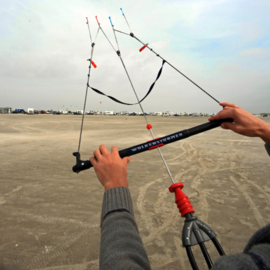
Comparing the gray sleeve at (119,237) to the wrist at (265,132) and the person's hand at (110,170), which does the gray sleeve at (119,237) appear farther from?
the wrist at (265,132)

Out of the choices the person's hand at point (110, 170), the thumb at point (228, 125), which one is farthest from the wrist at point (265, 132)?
the person's hand at point (110, 170)

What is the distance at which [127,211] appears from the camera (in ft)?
3.22

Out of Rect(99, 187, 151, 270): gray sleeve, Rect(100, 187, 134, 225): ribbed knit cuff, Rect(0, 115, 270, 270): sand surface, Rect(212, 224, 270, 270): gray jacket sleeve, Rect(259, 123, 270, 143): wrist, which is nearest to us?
Rect(212, 224, 270, 270): gray jacket sleeve

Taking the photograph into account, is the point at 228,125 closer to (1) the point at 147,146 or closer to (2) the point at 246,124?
(2) the point at 246,124

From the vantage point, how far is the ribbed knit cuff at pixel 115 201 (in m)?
0.97

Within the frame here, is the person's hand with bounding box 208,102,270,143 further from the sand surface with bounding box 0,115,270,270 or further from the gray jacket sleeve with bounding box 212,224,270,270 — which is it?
the sand surface with bounding box 0,115,270,270

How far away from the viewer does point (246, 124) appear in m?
1.60

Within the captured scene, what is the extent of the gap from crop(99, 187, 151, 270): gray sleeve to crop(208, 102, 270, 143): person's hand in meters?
1.21

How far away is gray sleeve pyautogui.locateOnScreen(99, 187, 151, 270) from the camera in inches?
30.0

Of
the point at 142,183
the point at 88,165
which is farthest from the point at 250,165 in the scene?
the point at 88,165

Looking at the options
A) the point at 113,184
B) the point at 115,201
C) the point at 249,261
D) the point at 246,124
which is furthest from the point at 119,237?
the point at 246,124

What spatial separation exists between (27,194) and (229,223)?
4.37 m

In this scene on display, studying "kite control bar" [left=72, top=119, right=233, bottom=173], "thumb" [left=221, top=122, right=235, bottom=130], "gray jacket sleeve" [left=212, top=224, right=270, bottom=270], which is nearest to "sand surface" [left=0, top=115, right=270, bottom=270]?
"kite control bar" [left=72, top=119, right=233, bottom=173]

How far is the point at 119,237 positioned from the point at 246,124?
4.58 feet
